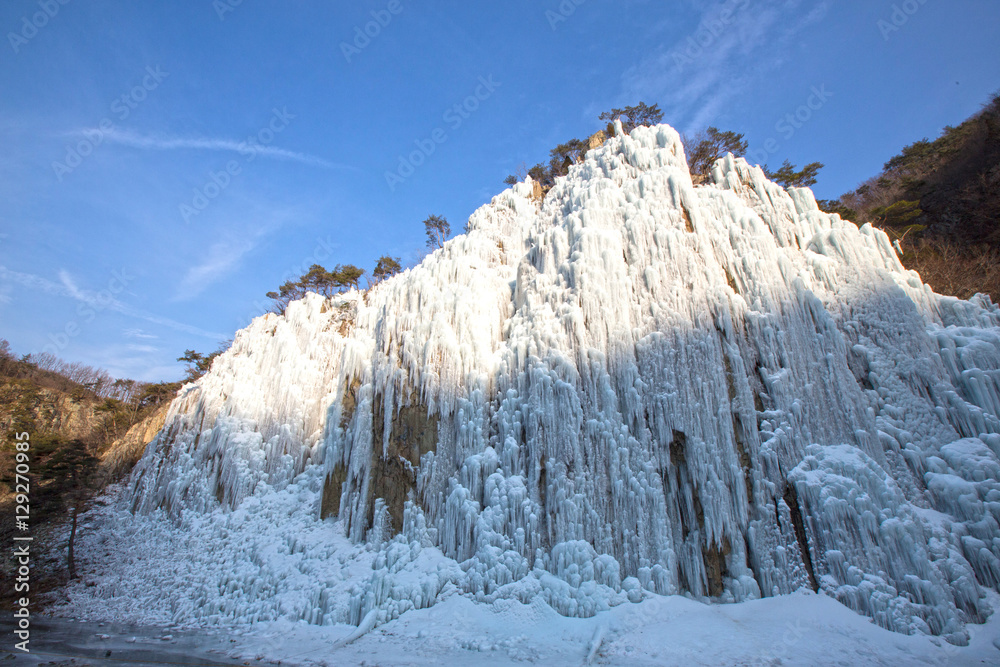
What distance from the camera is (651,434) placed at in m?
10.5

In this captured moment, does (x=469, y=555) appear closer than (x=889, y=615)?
No

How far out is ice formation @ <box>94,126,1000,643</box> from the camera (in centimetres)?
881

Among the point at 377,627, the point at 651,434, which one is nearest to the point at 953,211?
the point at 651,434

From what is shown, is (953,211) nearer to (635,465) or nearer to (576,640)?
(635,465)

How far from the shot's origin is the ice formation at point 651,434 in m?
8.81

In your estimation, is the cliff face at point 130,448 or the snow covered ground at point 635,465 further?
the cliff face at point 130,448

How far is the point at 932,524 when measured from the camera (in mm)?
8414

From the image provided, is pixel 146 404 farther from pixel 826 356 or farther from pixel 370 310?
pixel 826 356

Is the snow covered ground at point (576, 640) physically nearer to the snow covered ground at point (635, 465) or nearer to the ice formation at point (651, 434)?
the snow covered ground at point (635, 465)

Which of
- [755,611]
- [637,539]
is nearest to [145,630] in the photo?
[637,539]

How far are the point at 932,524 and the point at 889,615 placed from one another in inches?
79.3

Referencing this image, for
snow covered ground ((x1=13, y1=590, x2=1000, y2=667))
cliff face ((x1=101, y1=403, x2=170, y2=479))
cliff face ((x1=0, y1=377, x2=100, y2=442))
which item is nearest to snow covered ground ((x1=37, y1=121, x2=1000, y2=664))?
snow covered ground ((x1=13, y1=590, x2=1000, y2=667))

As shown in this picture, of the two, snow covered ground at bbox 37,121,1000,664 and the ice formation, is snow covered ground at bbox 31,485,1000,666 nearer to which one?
snow covered ground at bbox 37,121,1000,664

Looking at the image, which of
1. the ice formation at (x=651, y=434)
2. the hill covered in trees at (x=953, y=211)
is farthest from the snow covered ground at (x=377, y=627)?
the hill covered in trees at (x=953, y=211)
